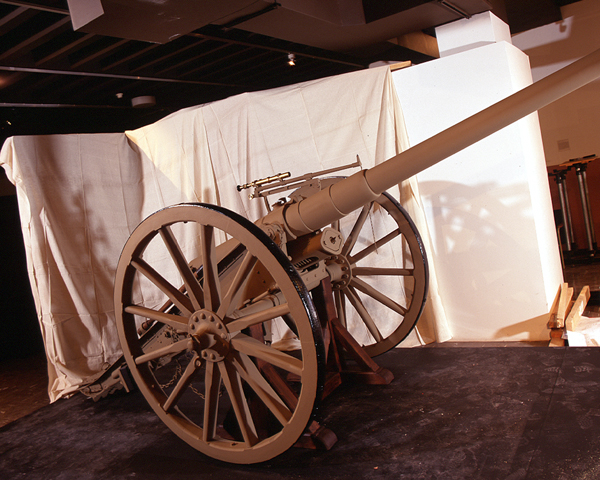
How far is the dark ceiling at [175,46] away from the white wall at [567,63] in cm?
19

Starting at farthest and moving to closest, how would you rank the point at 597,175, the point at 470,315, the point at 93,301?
1. the point at 597,175
2. the point at 93,301
3. the point at 470,315

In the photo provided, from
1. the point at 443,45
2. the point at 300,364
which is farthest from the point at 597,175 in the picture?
the point at 300,364

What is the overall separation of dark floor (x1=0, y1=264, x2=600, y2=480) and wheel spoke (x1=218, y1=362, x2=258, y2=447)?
0.50ft

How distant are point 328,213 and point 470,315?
164cm

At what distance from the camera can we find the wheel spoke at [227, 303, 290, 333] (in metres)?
1.78

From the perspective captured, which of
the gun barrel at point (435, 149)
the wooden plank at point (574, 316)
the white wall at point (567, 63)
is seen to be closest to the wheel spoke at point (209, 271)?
the gun barrel at point (435, 149)

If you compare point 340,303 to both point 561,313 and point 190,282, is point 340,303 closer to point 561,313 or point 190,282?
point 190,282

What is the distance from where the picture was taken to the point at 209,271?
76.7 inches

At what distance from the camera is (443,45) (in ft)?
10.7

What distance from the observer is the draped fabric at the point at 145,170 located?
327 centimetres

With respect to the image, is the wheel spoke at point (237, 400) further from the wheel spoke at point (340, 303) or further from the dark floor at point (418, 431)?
the wheel spoke at point (340, 303)

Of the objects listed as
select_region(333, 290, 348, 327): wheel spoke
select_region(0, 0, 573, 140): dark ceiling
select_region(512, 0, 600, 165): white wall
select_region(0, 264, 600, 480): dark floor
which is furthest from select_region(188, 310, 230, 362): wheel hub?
select_region(512, 0, 600, 165): white wall

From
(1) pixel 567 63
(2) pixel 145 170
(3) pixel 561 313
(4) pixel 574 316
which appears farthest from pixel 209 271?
(1) pixel 567 63

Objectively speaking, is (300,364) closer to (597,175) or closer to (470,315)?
(470,315)
